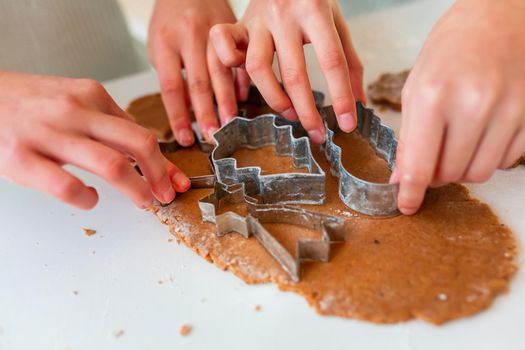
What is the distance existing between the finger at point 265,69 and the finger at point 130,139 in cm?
28

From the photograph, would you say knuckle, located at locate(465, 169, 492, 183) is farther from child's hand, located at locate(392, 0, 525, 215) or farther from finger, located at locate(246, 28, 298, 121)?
finger, located at locate(246, 28, 298, 121)

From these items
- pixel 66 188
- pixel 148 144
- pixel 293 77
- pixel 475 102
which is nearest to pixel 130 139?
pixel 148 144

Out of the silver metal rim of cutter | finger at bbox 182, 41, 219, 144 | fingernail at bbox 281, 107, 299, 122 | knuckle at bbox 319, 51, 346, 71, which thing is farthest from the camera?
finger at bbox 182, 41, 219, 144

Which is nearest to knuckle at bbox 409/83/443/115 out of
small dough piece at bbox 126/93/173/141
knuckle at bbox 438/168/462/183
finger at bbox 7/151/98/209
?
knuckle at bbox 438/168/462/183

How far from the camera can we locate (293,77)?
2.97ft

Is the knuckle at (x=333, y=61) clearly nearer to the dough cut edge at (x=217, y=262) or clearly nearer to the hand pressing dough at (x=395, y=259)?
the hand pressing dough at (x=395, y=259)

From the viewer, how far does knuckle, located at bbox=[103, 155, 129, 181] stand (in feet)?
2.38

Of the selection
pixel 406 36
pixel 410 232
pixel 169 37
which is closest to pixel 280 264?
pixel 410 232

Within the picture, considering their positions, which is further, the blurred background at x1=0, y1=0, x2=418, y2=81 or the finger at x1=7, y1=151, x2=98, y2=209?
the blurred background at x1=0, y1=0, x2=418, y2=81

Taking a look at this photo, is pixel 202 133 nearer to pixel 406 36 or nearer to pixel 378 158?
pixel 378 158

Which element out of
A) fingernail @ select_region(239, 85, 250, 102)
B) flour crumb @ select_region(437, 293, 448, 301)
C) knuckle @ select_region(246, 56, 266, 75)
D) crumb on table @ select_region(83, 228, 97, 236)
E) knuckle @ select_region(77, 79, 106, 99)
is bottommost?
crumb on table @ select_region(83, 228, 97, 236)

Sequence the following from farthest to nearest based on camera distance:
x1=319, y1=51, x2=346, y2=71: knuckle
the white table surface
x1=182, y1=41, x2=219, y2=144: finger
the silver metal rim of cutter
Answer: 1. x1=182, y1=41, x2=219, y2=144: finger
2. x1=319, y1=51, x2=346, y2=71: knuckle
3. the silver metal rim of cutter
4. the white table surface

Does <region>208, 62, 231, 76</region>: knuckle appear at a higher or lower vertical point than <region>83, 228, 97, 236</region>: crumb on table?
higher

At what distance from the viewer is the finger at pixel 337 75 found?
87 centimetres
